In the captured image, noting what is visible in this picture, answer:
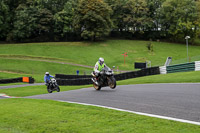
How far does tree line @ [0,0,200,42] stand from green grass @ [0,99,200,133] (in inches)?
2602

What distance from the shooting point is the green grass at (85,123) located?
18.6 feet

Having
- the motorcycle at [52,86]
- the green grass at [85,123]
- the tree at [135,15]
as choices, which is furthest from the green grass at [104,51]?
the green grass at [85,123]

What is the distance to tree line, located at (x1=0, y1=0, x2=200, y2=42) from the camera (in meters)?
75.0

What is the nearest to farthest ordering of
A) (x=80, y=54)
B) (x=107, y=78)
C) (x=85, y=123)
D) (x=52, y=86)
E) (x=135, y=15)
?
(x=85, y=123) < (x=107, y=78) < (x=52, y=86) < (x=80, y=54) < (x=135, y=15)

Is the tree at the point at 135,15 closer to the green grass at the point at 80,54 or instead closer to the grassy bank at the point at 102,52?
the green grass at the point at 80,54

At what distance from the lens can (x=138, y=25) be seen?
81.6 m

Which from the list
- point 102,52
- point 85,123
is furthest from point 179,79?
point 102,52

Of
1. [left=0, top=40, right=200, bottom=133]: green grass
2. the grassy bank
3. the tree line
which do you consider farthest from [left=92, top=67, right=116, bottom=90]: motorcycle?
the tree line

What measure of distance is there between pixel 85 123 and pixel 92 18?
6920cm

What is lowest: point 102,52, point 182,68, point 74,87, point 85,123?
point 74,87

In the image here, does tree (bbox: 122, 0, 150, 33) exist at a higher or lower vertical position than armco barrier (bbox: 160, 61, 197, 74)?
higher

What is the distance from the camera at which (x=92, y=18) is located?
242ft

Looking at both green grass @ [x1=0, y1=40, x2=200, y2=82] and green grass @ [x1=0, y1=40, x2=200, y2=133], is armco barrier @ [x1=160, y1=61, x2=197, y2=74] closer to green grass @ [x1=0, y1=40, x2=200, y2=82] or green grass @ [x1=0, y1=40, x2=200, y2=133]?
green grass @ [x1=0, y1=40, x2=200, y2=133]

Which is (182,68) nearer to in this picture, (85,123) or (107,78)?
(107,78)
